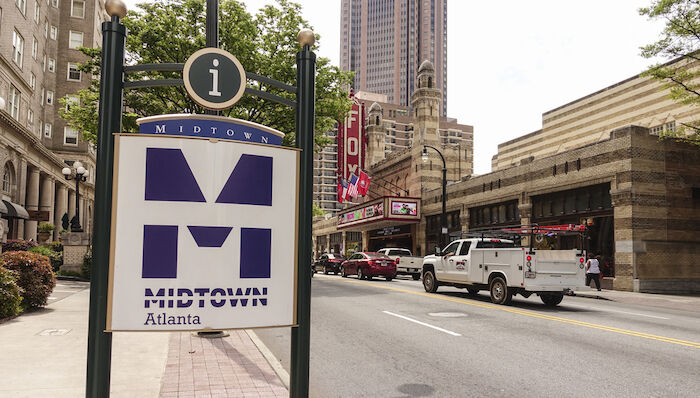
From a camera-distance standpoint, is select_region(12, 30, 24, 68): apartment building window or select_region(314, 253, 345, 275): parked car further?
select_region(314, 253, 345, 275): parked car

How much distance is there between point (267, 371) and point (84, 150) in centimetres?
5523

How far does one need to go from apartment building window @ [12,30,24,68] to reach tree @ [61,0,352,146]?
55.0ft

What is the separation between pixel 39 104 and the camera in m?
46.1

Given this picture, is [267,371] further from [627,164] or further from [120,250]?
[627,164]

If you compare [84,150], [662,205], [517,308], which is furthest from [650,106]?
[84,150]

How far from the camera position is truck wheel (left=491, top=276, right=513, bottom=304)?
15289mm

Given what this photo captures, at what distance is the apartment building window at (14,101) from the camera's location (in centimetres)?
3500

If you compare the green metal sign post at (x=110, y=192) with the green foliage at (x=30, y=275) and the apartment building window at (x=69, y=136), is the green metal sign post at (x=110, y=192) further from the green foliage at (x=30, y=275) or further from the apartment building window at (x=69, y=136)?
the apartment building window at (x=69, y=136)

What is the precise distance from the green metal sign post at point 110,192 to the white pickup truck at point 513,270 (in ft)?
40.6

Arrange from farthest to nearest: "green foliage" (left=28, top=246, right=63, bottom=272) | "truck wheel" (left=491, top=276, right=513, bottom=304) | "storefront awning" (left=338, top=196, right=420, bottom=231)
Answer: "storefront awning" (left=338, top=196, right=420, bottom=231) → "green foliage" (left=28, top=246, right=63, bottom=272) → "truck wheel" (left=491, top=276, right=513, bottom=304)

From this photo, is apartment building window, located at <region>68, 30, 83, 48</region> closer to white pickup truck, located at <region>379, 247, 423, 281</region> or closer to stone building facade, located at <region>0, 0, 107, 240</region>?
stone building facade, located at <region>0, 0, 107, 240</region>

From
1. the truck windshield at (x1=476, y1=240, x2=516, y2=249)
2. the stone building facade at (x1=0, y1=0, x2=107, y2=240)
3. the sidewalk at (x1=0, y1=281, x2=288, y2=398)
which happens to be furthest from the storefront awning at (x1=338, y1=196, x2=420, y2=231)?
the sidewalk at (x1=0, y1=281, x2=288, y2=398)

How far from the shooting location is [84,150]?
178 ft

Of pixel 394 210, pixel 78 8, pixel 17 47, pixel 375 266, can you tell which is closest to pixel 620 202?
pixel 375 266
